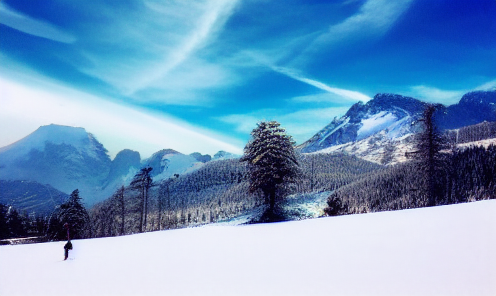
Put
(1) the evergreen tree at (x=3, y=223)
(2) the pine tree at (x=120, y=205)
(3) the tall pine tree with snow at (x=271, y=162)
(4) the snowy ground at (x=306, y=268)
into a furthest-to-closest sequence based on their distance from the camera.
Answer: (2) the pine tree at (x=120, y=205) → (1) the evergreen tree at (x=3, y=223) → (3) the tall pine tree with snow at (x=271, y=162) → (4) the snowy ground at (x=306, y=268)

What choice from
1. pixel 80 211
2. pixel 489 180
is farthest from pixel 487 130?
pixel 80 211

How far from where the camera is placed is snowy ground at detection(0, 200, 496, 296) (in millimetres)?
4629

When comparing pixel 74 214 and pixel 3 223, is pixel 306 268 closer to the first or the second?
pixel 74 214

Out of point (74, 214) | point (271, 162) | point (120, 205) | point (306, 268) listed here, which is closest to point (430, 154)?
point (271, 162)

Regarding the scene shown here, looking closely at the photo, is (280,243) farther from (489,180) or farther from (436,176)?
(489,180)

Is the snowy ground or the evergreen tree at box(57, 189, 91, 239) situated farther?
the evergreen tree at box(57, 189, 91, 239)

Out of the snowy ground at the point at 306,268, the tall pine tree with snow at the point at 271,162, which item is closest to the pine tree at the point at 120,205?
the tall pine tree with snow at the point at 271,162

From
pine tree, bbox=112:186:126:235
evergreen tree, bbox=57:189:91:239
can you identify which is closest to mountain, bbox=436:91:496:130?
pine tree, bbox=112:186:126:235

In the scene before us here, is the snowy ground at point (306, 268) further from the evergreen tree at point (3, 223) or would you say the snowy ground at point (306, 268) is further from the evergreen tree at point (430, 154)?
the evergreen tree at point (3, 223)

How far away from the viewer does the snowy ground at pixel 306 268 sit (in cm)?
463

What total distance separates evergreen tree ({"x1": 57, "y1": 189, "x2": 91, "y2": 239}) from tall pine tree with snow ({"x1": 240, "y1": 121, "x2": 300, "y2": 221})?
48.5 ft

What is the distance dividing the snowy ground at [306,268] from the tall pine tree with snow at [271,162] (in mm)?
10792

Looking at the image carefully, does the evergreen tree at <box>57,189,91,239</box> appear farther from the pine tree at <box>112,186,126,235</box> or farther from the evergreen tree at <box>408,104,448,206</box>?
the evergreen tree at <box>408,104,448,206</box>

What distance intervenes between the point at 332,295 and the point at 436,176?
22.4 m
